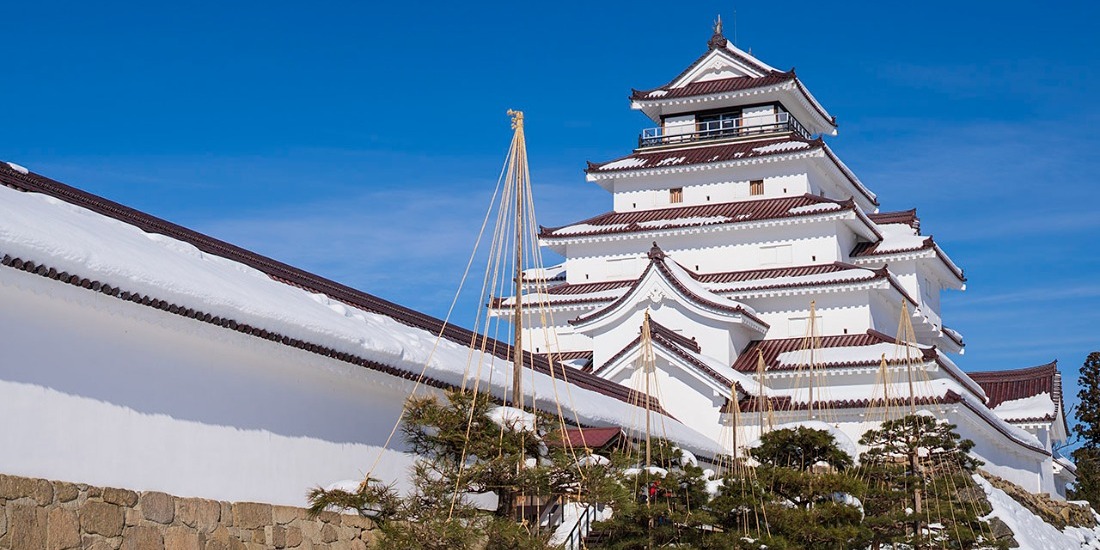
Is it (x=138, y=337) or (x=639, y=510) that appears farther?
(x=639, y=510)

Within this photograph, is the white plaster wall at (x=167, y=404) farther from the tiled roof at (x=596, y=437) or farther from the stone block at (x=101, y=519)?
the tiled roof at (x=596, y=437)

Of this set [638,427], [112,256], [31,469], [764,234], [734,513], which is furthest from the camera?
[764,234]

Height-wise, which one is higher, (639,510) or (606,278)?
(606,278)

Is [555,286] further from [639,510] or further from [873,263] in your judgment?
[639,510]

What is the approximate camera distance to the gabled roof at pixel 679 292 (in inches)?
1183

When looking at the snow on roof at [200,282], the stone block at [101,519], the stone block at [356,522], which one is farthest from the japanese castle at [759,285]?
the stone block at [101,519]

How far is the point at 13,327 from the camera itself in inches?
350

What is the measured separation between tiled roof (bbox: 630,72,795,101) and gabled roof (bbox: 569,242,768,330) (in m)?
8.29

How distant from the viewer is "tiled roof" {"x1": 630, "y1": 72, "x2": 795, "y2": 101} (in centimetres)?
3647

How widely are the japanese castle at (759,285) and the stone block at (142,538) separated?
17307 millimetres

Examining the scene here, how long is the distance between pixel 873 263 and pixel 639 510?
24.1 meters

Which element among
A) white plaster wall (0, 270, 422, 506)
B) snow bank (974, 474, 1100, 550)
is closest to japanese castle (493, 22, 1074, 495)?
snow bank (974, 474, 1100, 550)

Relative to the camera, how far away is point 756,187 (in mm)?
35719

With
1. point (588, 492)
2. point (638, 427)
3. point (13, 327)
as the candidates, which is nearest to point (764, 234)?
point (638, 427)
